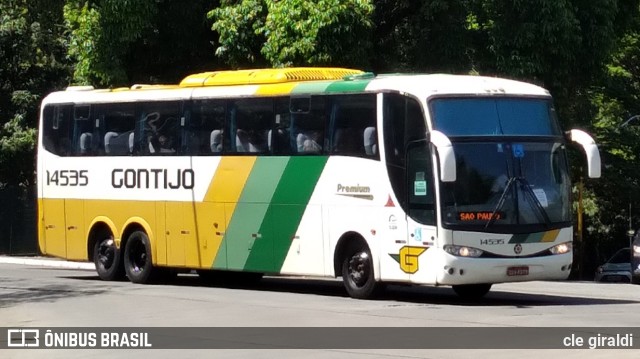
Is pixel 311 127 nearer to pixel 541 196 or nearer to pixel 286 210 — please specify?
pixel 286 210

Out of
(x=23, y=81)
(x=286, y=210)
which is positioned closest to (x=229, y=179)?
(x=286, y=210)

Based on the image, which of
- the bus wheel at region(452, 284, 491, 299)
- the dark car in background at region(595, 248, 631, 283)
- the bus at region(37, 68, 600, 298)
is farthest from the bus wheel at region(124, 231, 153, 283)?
the dark car in background at region(595, 248, 631, 283)

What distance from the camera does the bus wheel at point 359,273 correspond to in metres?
20.2

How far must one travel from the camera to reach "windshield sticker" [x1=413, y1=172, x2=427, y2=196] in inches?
756

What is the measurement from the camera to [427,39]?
2859 centimetres

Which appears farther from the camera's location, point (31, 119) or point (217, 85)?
point (31, 119)

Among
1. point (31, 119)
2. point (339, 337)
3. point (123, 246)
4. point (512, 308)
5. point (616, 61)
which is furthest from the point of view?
point (616, 61)

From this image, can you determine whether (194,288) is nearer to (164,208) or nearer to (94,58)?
(164,208)

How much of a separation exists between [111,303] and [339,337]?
597cm

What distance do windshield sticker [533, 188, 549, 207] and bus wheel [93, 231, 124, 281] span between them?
29.3ft

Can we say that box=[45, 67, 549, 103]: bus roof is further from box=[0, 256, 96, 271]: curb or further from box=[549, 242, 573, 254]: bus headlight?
box=[0, 256, 96, 271]: curb

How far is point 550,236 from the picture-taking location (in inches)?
766

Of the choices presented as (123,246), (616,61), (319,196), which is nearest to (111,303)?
(319,196)

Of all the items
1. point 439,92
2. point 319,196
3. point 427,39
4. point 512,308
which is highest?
point 427,39
